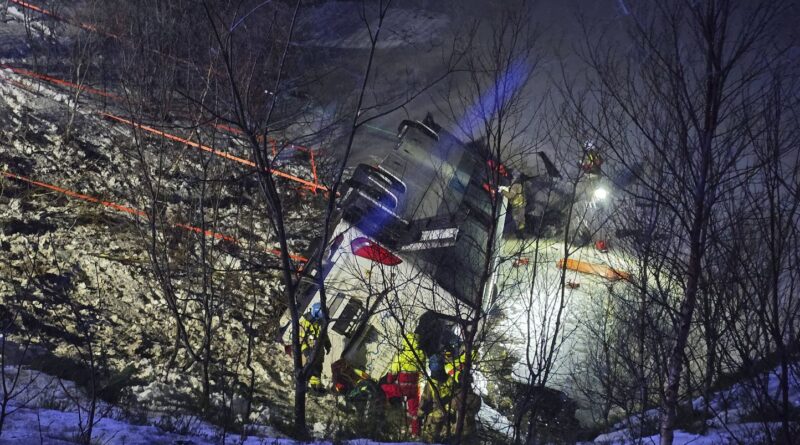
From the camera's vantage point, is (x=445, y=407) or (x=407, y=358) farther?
(x=445, y=407)

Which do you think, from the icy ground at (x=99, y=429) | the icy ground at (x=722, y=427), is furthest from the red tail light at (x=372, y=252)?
the icy ground at (x=722, y=427)

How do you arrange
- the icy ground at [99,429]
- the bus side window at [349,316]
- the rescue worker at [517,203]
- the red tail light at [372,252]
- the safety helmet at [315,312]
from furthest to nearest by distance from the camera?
the rescue worker at [517,203]
the bus side window at [349,316]
the safety helmet at [315,312]
the red tail light at [372,252]
the icy ground at [99,429]

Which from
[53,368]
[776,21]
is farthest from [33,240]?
[776,21]

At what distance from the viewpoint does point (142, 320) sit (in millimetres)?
10234

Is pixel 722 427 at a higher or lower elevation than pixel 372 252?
lower

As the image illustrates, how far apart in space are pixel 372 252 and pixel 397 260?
378mm

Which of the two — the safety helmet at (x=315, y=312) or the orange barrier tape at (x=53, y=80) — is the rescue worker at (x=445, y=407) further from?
the orange barrier tape at (x=53, y=80)

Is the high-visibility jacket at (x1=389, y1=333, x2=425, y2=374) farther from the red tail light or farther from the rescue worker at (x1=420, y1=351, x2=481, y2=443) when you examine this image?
the red tail light

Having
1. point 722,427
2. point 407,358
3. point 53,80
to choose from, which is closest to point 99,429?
point 407,358

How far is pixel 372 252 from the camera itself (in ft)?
29.2

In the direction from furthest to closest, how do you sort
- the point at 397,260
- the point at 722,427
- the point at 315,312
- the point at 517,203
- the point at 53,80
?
the point at 53,80, the point at 517,203, the point at 315,312, the point at 397,260, the point at 722,427

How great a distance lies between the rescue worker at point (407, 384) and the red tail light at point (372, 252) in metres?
1.13

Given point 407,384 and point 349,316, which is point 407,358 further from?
point 349,316

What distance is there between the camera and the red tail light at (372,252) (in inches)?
342
